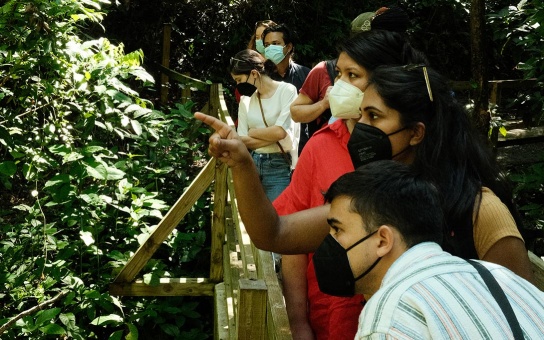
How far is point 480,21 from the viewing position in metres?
6.89

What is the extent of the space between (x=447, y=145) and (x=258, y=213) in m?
0.67

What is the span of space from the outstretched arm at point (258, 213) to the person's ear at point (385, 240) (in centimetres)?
56

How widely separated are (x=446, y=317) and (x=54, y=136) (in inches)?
160

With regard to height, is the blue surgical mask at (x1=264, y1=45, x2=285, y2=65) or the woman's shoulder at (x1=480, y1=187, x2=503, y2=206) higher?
the blue surgical mask at (x1=264, y1=45, x2=285, y2=65)

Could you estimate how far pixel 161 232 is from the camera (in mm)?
5332

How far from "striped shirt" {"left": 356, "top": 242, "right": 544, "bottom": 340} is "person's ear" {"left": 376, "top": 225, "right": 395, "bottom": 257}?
0.81ft

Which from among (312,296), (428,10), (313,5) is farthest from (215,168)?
(428,10)

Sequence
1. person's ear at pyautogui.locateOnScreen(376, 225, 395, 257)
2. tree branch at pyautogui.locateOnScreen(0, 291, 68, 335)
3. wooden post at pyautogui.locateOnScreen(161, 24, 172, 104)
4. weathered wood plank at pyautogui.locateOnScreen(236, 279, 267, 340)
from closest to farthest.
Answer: person's ear at pyautogui.locateOnScreen(376, 225, 395, 257), weathered wood plank at pyautogui.locateOnScreen(236, 279, 267, 340), tree branch at pyautogui.locateOnScreen(0, 291, 68, 335), wooden post at pyautogui.locateOnScreen(161, 24, 172, 104)

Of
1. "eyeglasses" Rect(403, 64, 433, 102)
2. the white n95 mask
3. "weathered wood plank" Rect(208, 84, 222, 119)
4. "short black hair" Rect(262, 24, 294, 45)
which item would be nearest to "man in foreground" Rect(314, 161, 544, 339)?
"eyeglasses" Rect(403, 64, 433, 102)

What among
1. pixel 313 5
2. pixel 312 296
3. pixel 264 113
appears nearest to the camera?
pixel 312 296

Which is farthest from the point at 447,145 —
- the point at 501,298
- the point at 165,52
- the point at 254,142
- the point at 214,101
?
the point at 165,52

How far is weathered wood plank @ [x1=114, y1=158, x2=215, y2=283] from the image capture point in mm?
5332

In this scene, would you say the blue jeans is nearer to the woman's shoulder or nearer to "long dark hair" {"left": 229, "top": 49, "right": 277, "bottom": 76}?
"long dark hair" {"left": 229, "top": 49, "right": 277, "bottom": 76}

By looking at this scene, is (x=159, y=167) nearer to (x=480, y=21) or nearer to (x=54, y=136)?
(x=54, y=136)
